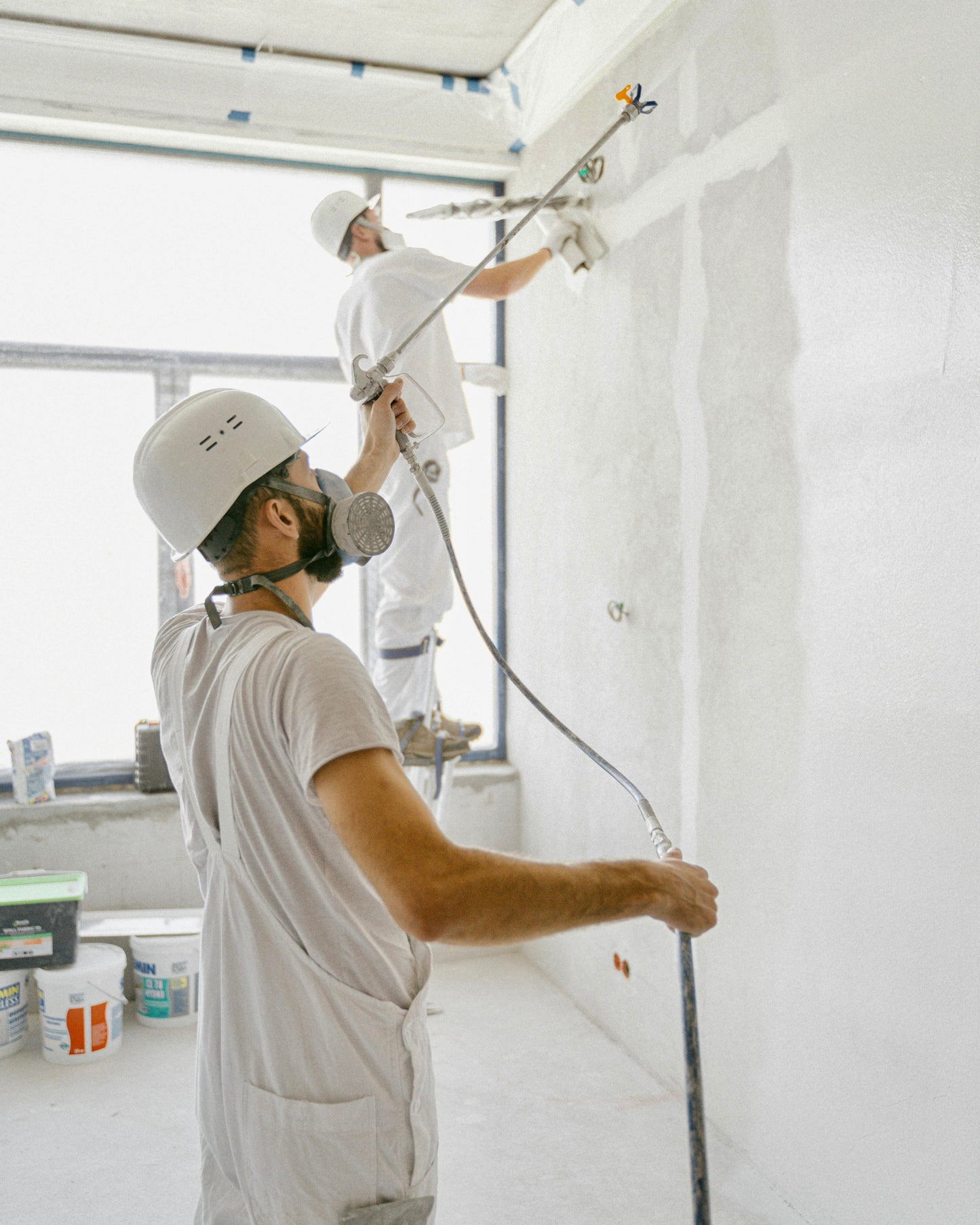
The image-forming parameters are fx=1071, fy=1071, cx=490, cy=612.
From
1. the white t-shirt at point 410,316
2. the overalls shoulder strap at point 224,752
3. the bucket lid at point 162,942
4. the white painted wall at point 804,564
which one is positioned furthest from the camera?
the bucket lid at point 162,942

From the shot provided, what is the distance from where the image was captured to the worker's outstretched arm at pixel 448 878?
37.4 inches

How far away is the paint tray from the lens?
3102 millimetres

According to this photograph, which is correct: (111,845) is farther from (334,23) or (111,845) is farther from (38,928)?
(334,23)

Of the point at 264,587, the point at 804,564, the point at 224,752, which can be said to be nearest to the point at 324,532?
the point at 264,587

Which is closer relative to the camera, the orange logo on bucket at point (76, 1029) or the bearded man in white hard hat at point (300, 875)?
the bearded man in white hard hat at point (300, 875)

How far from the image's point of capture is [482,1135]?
2.65 meters

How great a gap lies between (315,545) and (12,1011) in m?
2.44

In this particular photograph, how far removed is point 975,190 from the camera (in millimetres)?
1660

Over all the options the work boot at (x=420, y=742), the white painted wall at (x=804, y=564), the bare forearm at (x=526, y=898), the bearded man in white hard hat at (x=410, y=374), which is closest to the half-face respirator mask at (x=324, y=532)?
the bare forearm at (x=526, y=898)

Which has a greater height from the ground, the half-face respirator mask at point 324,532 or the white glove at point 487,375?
the white glove at point 487,375

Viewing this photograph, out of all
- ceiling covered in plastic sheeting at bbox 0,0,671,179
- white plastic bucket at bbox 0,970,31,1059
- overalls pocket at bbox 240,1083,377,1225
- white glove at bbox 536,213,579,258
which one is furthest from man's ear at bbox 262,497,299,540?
white plastic bucket at bbox 0,970,31,1059

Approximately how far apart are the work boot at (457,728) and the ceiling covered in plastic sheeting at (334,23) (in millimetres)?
2072

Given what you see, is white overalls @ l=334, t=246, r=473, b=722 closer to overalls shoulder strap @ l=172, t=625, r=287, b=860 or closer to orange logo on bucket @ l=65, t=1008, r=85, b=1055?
orange logo on bucket @ l=65, t=1008, r=85, b=1055

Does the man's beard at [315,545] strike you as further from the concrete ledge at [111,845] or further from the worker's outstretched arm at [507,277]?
the concrete ledge at [111,845]
